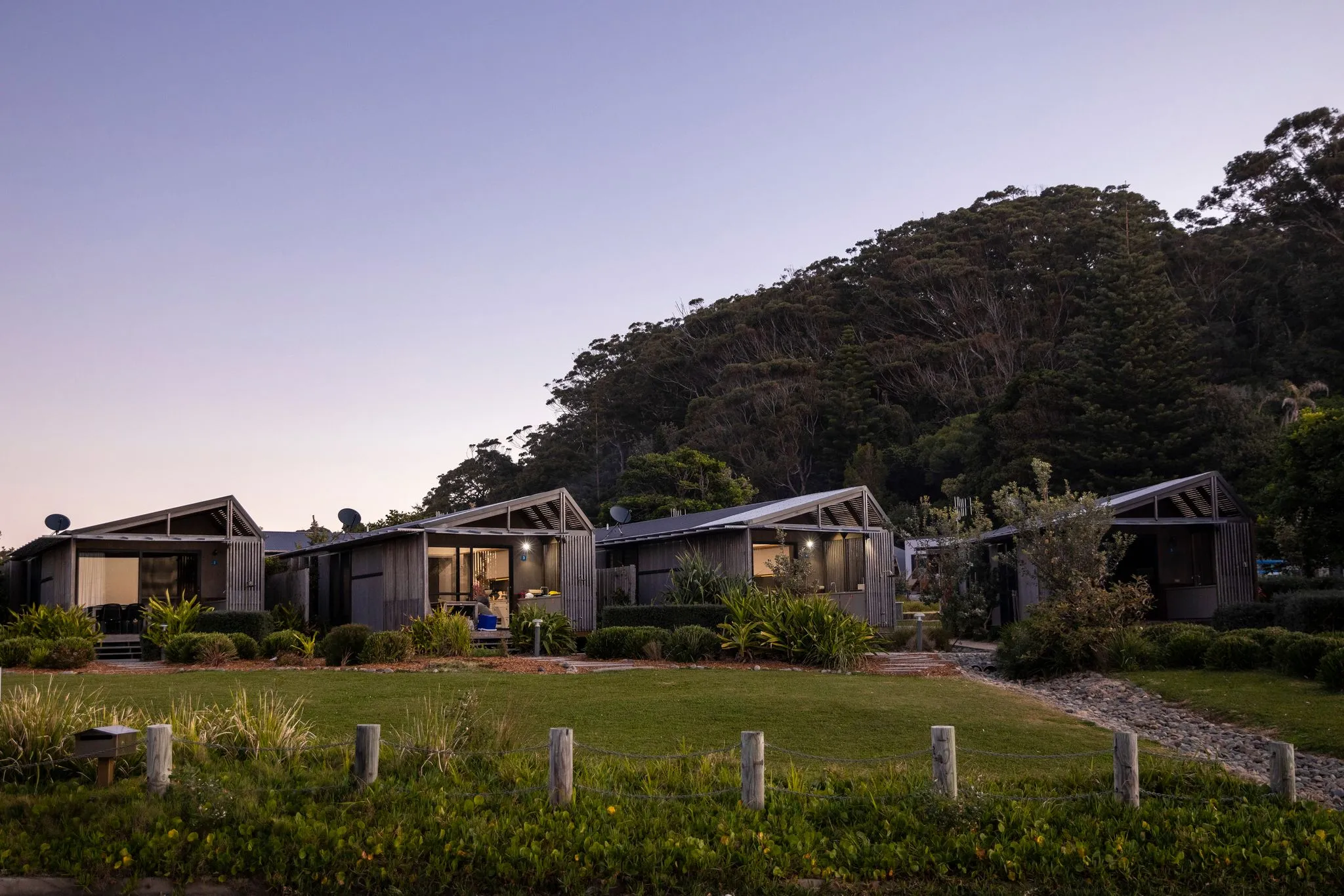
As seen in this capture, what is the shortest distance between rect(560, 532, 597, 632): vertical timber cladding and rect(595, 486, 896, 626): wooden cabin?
1544 mm

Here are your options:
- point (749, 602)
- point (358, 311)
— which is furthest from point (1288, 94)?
point (358, 311)

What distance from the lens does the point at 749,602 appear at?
19375 mm

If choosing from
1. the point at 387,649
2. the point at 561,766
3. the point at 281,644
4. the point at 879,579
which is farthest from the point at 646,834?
the point at 879,579

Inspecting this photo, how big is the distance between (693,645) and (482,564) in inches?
397

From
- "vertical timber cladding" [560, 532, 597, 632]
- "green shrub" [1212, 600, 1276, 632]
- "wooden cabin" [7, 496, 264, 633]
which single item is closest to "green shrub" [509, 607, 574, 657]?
"vertical timber cladding" [560, 532, 597, 632]

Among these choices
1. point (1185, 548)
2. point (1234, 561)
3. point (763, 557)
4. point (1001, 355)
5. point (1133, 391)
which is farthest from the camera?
point (1001, 355)

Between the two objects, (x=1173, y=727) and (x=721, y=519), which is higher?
(x=721, y=519)

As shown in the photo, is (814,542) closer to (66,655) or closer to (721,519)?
(721,519)

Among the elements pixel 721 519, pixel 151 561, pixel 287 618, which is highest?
pixel 721 519

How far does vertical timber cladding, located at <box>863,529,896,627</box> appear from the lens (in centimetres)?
2697

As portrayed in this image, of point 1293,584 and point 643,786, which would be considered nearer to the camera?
point 643,786

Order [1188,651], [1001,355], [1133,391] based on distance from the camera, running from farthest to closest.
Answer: [1001,355] → [1133,391] → [1188,651]

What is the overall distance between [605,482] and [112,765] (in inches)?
2142

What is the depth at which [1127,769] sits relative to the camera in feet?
26.0
